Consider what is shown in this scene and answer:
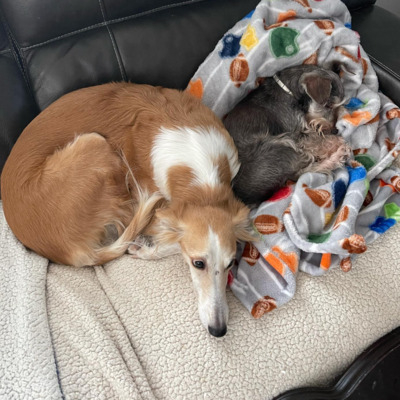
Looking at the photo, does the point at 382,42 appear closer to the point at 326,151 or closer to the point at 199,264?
the point at 326,151

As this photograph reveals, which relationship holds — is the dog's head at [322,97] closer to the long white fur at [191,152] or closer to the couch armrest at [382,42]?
the couch armrest at [382,42]

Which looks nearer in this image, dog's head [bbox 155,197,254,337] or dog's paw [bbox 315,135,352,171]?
dog's head [bbox 155,197,254,337]

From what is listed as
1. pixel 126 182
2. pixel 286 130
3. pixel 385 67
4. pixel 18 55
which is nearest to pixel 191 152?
pixel 126 182

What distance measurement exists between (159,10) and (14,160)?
1.05m

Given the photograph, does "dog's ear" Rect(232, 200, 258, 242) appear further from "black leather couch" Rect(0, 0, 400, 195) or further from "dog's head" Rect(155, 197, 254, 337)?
"black leather couch" Rect(0, 0, 400, 195)

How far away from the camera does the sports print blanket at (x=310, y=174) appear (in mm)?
1577

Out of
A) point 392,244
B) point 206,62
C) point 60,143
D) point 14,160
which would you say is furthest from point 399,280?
point 14,160

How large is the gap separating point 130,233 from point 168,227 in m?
0.21

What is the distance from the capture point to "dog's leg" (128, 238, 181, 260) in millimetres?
1667

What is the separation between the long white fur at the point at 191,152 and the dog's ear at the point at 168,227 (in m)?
0.17

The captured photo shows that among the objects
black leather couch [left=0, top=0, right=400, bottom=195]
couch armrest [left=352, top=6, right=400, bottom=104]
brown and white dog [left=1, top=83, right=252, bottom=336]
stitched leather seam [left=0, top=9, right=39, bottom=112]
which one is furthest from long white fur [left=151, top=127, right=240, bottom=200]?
couch armrest [left=352, top=6, right=400, bottom=104]

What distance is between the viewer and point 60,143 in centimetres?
175

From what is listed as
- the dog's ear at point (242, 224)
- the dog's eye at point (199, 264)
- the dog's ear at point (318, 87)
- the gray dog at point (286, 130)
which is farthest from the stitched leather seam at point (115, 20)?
the dog's eye at point (199, 264)

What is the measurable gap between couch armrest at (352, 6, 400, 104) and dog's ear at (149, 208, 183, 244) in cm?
136
